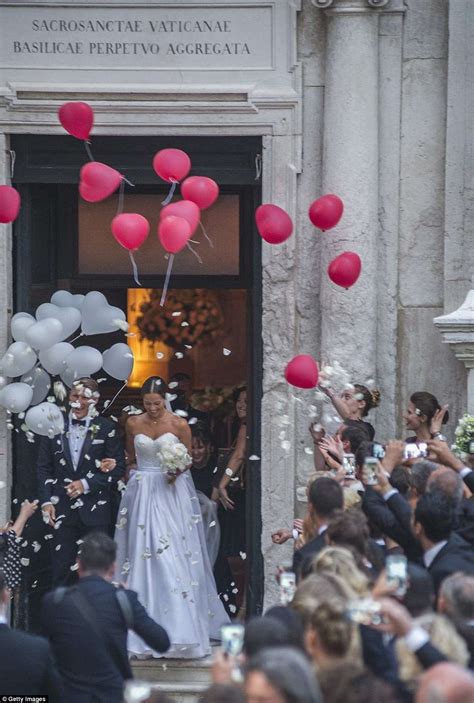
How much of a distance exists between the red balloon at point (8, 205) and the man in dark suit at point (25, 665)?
422 centimetres

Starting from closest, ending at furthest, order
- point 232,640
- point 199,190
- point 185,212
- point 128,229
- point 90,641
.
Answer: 1. point 232,640
2. point 90,641
3. point 185,212
4. point 128,229
5. point 199,190

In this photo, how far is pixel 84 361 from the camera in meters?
10.3

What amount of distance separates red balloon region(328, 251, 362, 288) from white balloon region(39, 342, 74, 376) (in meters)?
1.81

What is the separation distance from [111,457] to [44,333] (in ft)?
3.31

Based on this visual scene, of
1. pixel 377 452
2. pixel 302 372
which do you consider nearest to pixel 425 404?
pixel 302 372

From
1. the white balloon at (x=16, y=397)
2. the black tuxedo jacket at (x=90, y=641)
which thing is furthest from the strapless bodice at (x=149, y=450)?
the black tuxedo jacket at (x=90, y=641)

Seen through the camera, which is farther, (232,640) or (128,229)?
(128,229)

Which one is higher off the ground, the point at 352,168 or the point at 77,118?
the point at 77,118

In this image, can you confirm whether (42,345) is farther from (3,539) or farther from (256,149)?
(256,149)

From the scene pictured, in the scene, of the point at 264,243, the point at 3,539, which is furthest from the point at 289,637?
the point at 264,243

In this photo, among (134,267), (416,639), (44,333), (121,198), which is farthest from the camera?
(121,198)

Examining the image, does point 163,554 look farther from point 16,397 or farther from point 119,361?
point 16,397

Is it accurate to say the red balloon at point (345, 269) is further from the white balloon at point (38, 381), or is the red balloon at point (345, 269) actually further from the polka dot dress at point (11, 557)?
the polka dot dress at point (11, 557)

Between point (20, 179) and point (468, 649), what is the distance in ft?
20.4
